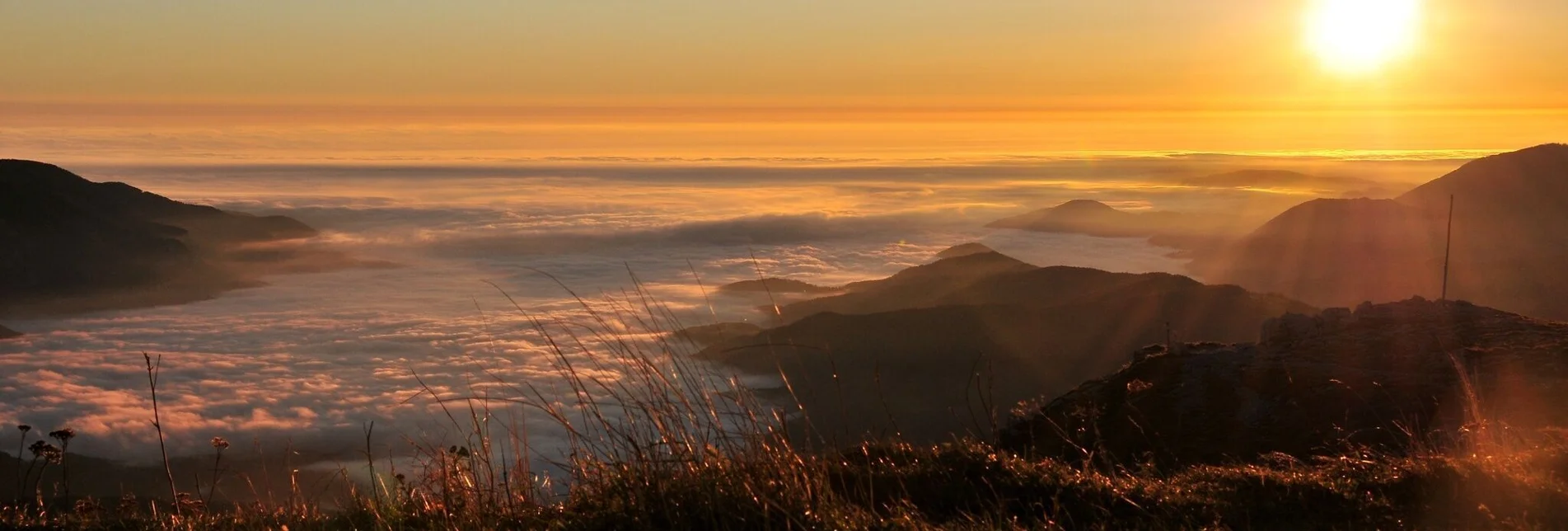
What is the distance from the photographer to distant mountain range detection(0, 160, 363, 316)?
141000mm

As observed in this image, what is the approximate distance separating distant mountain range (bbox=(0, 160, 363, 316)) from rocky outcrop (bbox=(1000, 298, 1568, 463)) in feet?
511

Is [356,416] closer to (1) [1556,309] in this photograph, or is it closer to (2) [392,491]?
(1) [1556,309]

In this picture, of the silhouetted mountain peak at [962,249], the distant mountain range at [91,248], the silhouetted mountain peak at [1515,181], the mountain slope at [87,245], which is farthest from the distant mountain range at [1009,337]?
the mountain slope at [87,245]

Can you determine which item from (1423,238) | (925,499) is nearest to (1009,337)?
(1423,238)

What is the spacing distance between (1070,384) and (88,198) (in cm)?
13251

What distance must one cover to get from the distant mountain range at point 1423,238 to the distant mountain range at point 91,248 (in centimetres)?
13518

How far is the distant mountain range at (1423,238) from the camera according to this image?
96.0m

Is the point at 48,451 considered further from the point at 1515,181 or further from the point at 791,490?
the point at 1515,181

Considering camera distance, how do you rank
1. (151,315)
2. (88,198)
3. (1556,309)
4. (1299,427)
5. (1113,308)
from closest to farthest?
(1299,427) < (1556,309) < (1113,308) < (151,315) < (88,198)

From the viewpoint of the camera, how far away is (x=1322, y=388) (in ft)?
34.4

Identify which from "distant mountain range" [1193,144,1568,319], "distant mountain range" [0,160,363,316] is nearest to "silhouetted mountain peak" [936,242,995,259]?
"distant mountain range" [1193,144,1568,319]

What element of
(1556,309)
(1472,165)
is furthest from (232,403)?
(1472,165)

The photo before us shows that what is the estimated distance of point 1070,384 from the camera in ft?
275

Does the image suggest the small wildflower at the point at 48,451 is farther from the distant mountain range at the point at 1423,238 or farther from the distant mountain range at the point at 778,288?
the distant mountain range at the point at 778,288
